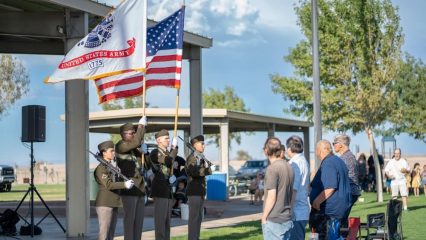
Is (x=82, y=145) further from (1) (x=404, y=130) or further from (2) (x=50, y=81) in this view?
(1) (x=404, y=130)

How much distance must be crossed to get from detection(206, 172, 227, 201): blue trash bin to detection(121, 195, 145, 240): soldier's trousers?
2005 cm

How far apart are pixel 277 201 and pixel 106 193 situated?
332 centimetres

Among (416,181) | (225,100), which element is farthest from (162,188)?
(225,100)

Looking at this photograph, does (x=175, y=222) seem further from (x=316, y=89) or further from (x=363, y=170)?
(x=363, y=170)

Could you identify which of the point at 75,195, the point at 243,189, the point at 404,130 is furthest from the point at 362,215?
the point at 404,130

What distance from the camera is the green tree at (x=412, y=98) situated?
61.5 meters

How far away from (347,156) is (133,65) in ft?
12.9

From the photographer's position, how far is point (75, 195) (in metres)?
17.3

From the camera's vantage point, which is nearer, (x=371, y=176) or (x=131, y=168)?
(x=131, y=168)

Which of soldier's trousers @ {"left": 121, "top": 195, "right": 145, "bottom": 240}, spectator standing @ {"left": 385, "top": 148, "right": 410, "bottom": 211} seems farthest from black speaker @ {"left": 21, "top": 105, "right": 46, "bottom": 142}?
spectator standing @ {"left": 385, "top": 148, "right": 410, "bottom": 211}

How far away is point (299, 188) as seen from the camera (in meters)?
10.2

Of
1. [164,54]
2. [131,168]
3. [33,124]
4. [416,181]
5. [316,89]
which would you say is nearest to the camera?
[131,168]

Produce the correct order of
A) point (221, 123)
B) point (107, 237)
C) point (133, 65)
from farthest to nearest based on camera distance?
point (221, 123) → point (133, 65) → point (107, 237)

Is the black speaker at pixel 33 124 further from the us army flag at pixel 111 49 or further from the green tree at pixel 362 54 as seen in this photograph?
the green tree at pixel 362 54
